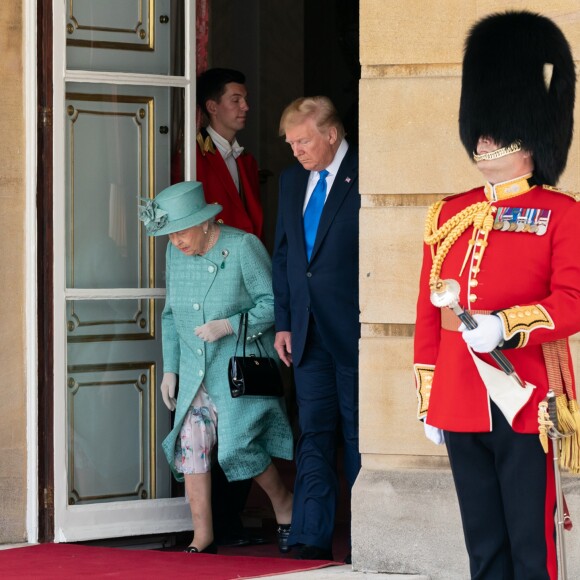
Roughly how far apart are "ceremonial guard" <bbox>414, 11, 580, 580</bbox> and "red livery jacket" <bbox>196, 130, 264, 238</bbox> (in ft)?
7.80

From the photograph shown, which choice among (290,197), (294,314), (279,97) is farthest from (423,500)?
(279,97)

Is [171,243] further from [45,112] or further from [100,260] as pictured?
[45,112]

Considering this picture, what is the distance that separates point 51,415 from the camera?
5.75 meters

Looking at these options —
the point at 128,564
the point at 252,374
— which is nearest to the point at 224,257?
the point at 252,374

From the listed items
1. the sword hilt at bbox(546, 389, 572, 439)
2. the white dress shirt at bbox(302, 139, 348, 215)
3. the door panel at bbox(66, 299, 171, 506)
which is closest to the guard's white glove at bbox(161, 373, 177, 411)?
the door panel at bbox(66, 299, 171, 506)

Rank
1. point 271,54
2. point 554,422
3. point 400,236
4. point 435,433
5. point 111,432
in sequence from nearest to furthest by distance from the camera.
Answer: point 554,422 → point 435,433 → point 400,236 → point 111,432 → point 271,54

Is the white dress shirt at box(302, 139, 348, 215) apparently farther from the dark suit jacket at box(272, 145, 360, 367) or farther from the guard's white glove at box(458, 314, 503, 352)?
the guard's white glove at box(458, 314, 503, 352)

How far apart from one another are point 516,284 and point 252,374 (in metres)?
2.01

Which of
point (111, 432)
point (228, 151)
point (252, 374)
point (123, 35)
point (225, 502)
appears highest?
point (123, 35)

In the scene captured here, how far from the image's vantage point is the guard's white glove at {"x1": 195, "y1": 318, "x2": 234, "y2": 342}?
221 inches

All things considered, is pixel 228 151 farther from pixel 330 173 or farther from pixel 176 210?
pixel 330 173

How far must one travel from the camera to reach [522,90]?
3814 mm

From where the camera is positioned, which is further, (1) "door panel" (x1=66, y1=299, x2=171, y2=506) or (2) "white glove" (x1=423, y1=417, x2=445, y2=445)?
(1) "door panel" (x1=66, y1=299, x2=171, y2=506)

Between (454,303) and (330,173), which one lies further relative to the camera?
(330,173)
